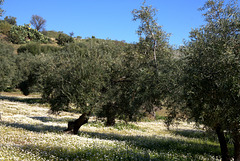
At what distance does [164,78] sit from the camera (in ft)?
42.5

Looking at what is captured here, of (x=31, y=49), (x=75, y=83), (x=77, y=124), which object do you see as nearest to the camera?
(x=75, y=83)

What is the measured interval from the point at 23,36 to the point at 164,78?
137 meters

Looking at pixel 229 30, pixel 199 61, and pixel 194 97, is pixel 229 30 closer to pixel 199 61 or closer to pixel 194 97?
pixel 199 61

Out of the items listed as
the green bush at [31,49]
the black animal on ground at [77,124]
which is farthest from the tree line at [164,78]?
the green bush at [31,49]

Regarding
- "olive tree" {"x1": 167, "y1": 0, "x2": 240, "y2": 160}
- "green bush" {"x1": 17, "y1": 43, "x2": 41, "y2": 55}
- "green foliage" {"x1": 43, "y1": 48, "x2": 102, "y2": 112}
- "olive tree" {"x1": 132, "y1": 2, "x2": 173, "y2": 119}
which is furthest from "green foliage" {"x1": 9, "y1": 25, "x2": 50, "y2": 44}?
"olive tree" {"x1": 167, "y1": 0, "x2": 240, "y2": 160}

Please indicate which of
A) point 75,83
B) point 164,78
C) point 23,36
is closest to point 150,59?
point 164,78

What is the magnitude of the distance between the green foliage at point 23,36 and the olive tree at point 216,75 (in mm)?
128912

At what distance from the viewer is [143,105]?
50.8 ft

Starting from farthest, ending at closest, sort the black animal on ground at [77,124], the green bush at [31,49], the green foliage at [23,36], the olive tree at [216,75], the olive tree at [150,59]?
1. the green foliage at [23,36]
2. the green bush at [31,49]
3. the black animal on ground at [77,124]
4. the olive tree at [150,59]
5. the olive tree at [216,75]

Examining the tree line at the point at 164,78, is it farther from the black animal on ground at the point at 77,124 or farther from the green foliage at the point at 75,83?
the black animal on ground at the point at 77,124

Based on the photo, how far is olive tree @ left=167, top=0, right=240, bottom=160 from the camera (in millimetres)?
8730

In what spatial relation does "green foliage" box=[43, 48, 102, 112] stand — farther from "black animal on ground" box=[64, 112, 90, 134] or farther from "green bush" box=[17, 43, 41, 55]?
"green bush" box=[17, 43, 41, 55]

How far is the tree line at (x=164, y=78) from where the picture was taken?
9.27m

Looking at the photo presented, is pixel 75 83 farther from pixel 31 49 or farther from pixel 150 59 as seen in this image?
pixel 31 49
